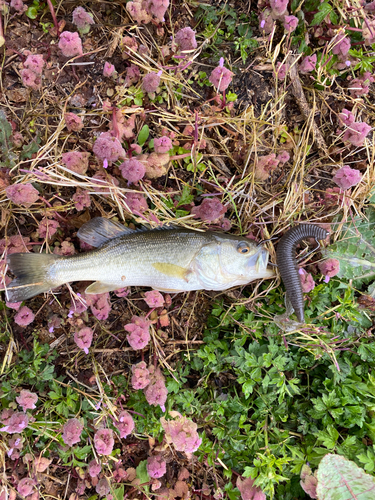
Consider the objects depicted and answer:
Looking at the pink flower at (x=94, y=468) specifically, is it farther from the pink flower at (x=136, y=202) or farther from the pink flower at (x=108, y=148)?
the pink flower at (x=108, y=148)

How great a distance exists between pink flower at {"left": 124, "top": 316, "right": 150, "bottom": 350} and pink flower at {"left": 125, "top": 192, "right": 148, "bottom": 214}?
48.0 inches

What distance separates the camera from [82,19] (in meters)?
3.71

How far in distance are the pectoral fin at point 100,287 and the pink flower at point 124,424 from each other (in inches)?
52.7

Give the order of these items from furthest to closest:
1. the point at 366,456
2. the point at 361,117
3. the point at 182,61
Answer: the point at 361,117 < the point at 182,61 < the point at 366,456

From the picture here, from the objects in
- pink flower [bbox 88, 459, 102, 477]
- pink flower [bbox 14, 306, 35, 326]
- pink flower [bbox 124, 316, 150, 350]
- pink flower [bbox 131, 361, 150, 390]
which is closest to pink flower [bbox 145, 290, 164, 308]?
pink flower [bbox 124, 316, 150, 350]

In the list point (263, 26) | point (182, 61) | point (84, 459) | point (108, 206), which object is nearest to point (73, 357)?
point (84, 459)

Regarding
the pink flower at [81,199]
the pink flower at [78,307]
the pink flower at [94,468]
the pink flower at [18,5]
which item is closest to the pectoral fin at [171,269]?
the pink flower at [78,307]

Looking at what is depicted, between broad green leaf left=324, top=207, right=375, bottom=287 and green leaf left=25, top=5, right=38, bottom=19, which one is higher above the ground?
green leaf left=25, top=5, right=38, bottom=19

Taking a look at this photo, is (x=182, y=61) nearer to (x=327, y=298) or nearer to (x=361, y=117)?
(x=361, y=117)

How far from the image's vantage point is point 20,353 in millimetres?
3879

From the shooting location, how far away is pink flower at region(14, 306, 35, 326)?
3.68m

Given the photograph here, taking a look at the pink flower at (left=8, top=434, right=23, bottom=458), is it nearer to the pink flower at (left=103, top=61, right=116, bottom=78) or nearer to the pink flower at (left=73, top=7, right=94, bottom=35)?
the pink flower at (left=103, top=61, right=116, bottom=78)

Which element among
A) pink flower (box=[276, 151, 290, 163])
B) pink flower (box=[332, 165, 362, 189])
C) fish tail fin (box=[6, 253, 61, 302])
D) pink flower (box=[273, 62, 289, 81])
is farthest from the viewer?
pink flower (box=[273, 62, 289, 81])

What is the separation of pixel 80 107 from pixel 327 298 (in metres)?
3.68
